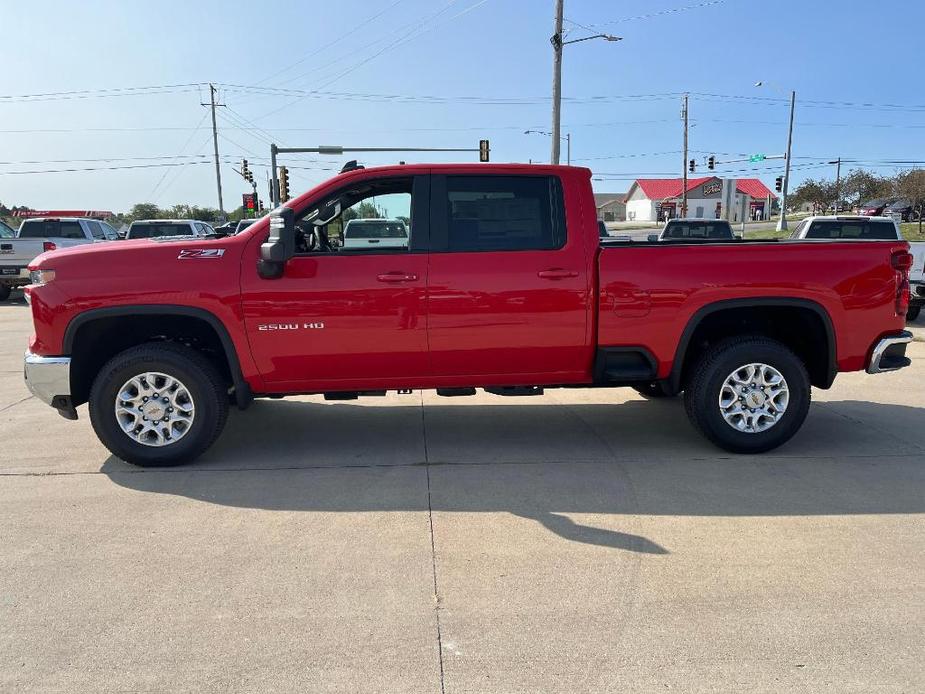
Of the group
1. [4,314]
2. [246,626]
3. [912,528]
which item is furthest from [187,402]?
[4,314]

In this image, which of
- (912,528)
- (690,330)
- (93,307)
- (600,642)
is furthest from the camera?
(690,330)

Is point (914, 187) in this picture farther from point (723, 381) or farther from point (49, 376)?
point (49, 376)

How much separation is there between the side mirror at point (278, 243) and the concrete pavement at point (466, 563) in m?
1.42

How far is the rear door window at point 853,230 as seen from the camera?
13.4 m

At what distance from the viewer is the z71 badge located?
4609mm

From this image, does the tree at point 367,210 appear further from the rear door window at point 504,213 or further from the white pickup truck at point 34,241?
the white pickup truck at point 34,241

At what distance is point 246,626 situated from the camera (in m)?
3.00

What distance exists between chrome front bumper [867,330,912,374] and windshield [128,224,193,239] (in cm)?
1577

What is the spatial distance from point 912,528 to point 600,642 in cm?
221

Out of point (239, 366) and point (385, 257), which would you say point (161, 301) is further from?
point (385, 257)

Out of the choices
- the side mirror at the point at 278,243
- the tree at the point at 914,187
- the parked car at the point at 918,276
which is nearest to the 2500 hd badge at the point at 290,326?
the side mirror at the point at 278,243

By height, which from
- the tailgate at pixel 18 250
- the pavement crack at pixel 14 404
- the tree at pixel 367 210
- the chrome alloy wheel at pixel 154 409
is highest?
the tree at pixel 367 210

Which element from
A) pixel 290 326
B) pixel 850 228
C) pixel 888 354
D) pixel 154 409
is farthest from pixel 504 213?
pixel 850 228

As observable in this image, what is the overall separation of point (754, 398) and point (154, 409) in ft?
13.7
